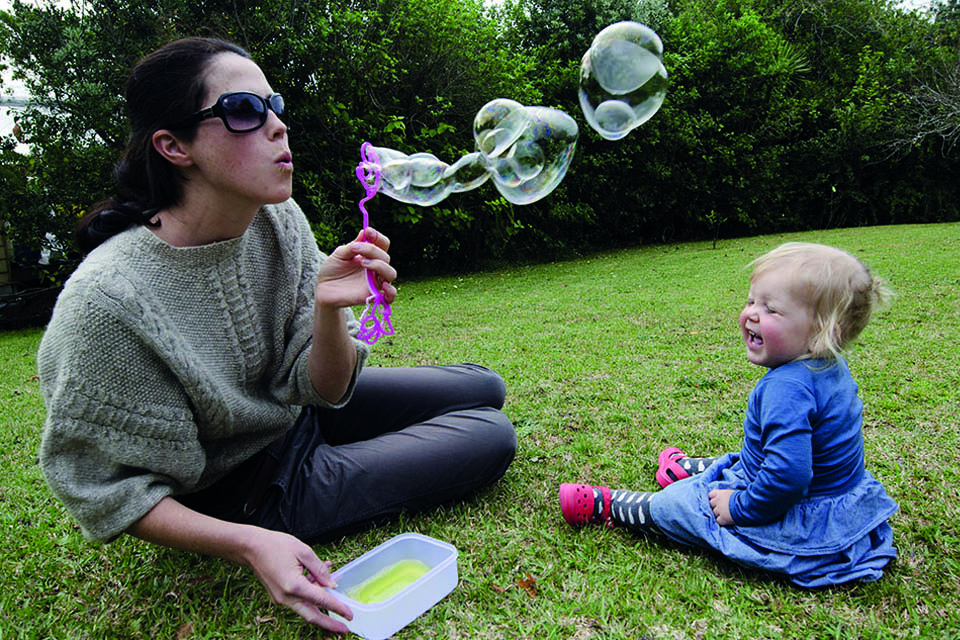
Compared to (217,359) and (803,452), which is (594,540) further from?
(217,359)

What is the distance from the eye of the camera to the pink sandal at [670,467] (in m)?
2.34

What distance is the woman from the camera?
5.01ft

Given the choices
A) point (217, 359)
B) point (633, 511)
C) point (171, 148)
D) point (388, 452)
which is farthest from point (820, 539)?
point (171, 148)

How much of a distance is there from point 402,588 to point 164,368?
89cm

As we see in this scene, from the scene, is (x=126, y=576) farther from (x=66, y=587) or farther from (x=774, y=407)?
(x=774, y=407)

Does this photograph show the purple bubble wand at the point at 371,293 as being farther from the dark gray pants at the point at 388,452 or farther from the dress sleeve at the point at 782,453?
the dress sleeve at the point at 782,453

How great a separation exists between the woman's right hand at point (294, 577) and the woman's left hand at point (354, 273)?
637 mm

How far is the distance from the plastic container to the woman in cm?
8

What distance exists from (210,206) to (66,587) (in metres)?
1.32

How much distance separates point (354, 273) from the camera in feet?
5.62

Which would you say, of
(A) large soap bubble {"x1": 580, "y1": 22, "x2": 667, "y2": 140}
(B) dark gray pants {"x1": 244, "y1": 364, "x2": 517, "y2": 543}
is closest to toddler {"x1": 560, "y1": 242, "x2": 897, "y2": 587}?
(B) dark gray pants {"x1": 244, "y1": 364, "x2": 517, "y2": 543}

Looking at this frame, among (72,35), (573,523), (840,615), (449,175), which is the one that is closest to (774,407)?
(840,615)

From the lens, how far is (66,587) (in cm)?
195

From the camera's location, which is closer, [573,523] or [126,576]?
[126,576]
